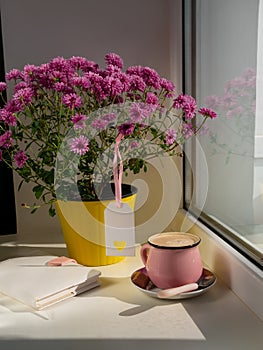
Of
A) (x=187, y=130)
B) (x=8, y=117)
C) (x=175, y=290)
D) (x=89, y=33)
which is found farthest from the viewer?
(x=89, y=33)

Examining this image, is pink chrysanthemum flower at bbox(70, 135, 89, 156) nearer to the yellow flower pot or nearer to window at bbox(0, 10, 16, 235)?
the yellow flower pot

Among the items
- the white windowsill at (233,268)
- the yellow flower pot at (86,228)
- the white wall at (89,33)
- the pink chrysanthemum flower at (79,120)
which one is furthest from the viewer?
the white wall at (89,33)

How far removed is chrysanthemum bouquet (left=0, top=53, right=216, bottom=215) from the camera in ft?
3.56

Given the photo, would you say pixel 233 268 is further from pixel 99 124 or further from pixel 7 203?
pixel 7 203

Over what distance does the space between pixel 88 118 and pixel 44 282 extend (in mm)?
367

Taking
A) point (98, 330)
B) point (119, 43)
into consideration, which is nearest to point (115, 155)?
point (98, 330)

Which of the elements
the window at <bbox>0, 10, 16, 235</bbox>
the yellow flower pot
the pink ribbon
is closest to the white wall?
the window at <bbox>0, 10, 16, 235</bbox>

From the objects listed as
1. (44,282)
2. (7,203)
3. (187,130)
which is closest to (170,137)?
(187,130)

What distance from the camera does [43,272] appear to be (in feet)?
3.67

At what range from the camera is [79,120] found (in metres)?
1.06

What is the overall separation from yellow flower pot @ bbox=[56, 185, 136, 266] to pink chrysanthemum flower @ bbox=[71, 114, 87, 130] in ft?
0.63

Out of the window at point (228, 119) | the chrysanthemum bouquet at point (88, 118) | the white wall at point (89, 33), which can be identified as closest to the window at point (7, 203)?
the white wall at point (89, 33)

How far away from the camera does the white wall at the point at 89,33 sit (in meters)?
1.42

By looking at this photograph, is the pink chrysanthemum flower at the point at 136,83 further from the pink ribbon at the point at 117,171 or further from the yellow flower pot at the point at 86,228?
the yellow flower pot at the point at 86,228
